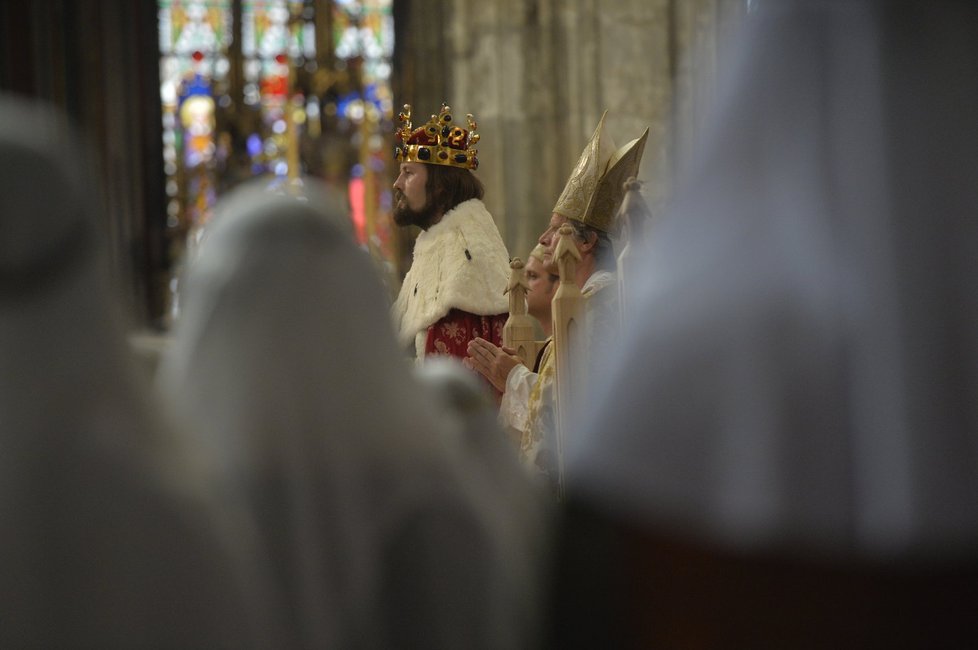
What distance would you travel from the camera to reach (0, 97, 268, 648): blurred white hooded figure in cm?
121

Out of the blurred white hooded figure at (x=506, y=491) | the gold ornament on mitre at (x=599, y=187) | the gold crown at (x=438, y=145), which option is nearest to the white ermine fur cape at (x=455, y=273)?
the gold crown at (x=438, y=145)

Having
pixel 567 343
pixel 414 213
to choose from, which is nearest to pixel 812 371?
pixel 567 343

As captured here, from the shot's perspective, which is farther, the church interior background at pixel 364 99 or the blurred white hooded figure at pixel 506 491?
the church interior background at pixel 364 99

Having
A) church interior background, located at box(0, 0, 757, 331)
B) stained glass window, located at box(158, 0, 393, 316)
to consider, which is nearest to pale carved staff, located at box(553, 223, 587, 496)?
church interior background, located at box(0, 0, 757, 331)

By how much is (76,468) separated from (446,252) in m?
3.27

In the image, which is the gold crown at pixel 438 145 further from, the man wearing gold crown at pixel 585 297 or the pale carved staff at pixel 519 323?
the pale carved staff at pixel 519 323

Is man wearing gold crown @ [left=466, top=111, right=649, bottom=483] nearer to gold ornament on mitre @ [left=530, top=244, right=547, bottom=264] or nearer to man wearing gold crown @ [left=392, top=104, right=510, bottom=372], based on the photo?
gold ornament on mitre @ [left=530, top=244, right=547, bottom=264]

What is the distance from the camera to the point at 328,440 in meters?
1.35

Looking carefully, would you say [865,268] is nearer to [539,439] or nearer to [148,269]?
[539,439]

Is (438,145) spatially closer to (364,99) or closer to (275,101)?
(364,99)

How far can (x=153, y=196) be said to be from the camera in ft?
40.0

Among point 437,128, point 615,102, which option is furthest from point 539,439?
point 615,102

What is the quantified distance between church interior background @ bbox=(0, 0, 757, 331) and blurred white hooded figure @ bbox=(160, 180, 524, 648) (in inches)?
363

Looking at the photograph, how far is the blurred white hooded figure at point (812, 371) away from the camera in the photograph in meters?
0.99
